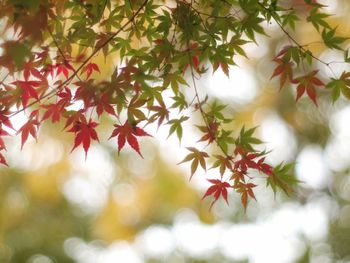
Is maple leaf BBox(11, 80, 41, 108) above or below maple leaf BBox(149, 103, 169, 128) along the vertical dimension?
above

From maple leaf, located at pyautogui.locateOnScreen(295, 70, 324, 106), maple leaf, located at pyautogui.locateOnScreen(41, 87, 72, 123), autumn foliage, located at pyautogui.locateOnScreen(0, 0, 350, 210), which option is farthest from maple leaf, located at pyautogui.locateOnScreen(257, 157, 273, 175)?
maple leaf, located at pyautogui.locateOnScreen(41, 87, 72, 123)

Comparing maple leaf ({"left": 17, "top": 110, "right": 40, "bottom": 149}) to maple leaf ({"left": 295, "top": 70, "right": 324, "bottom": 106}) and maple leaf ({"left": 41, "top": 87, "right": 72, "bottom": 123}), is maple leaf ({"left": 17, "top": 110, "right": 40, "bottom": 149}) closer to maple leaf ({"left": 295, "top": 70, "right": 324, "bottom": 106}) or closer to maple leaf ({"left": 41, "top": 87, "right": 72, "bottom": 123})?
maple leaf ({"left": 41, "top": 87, "right": 72, "bottom": 123})

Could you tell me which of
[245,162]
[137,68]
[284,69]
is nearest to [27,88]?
[137,68]

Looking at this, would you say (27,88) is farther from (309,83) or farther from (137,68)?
(309,83)

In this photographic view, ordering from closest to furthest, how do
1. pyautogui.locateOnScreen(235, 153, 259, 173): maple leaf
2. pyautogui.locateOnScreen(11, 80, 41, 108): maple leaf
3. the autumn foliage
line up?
the autumn foliage < pyautogui.locateOnScreen(11, 80, 41, 108): maple leaf < pyautogui.locateOnScreen(235, 153, 259, 173): maple leaf

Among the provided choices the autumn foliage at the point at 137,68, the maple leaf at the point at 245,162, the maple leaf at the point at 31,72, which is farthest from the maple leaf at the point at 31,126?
the maple leaf at the point at 245,162

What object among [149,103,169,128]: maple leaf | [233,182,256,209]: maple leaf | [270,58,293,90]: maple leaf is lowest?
[233,182,256,209]: maple leaf

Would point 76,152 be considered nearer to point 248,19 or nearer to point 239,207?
point 239,207

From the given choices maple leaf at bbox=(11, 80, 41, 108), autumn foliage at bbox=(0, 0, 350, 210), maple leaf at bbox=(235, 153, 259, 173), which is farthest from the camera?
maple leaf at bbox=(235, 153, 259, 173)

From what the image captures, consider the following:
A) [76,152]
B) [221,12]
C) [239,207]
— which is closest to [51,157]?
[76,152]

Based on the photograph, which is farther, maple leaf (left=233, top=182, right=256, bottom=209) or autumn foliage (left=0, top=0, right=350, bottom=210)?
maple leaf (left=233, top=182, right=256, bottom=209)

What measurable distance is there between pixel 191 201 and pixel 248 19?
6.00 metres

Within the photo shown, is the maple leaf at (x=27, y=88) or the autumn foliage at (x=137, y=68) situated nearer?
the autumn foliage at (x=137, y=68)

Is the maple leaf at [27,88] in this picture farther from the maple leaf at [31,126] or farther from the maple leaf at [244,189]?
the maple leaf at [244,189]
